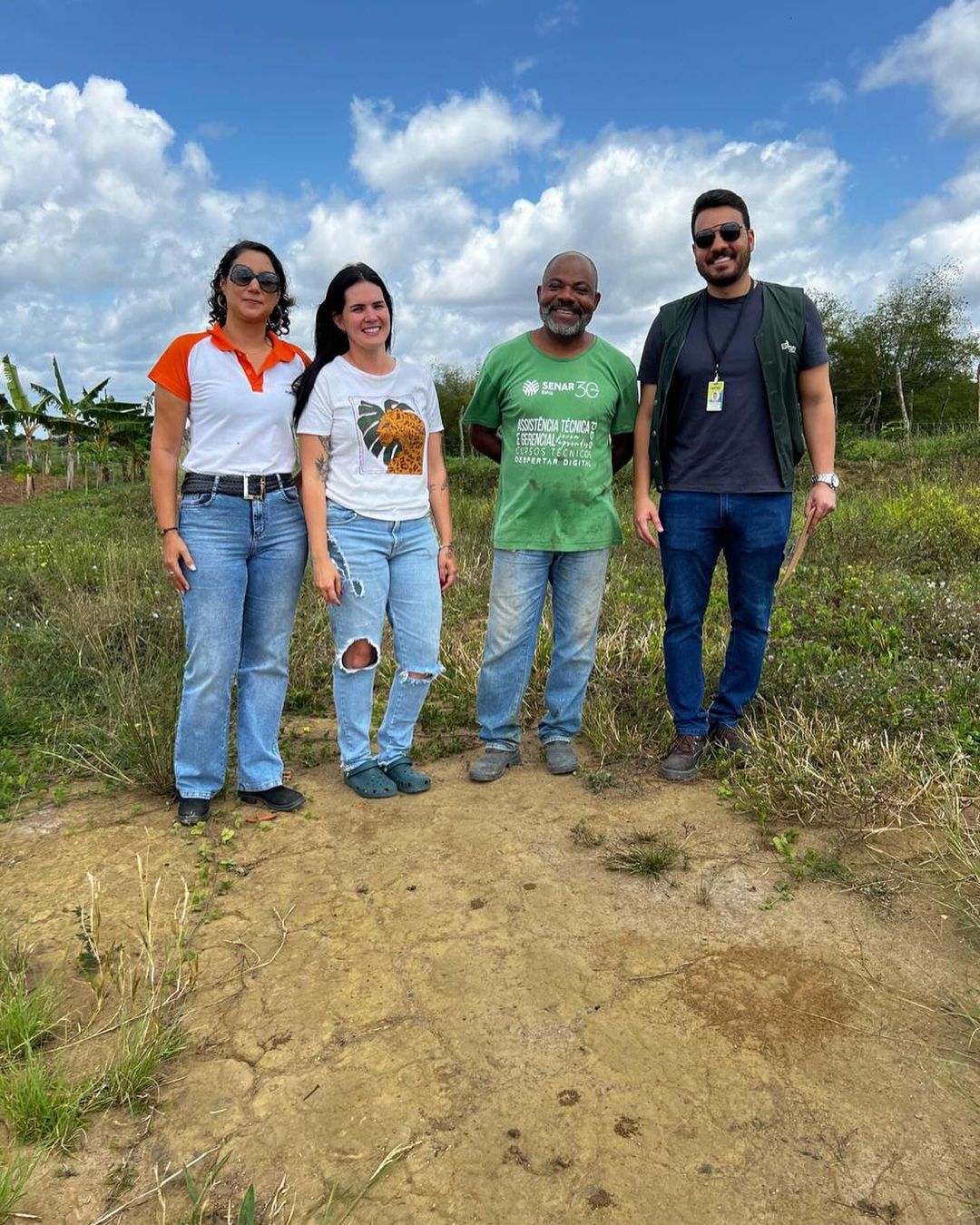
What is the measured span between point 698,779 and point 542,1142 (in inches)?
81.6

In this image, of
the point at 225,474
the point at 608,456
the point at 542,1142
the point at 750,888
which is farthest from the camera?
the point at 608,456

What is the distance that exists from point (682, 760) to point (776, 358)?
68.7 inches

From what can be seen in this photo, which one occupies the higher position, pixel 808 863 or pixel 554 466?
pixel 554 466

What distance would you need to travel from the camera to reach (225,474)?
3.22m

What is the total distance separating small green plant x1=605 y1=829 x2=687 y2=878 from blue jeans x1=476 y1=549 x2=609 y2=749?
2.87 feet

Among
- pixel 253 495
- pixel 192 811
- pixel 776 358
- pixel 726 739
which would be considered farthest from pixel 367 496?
pixel 726 739

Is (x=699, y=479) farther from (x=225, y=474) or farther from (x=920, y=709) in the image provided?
(x=225, y=474)

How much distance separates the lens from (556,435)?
3.64m

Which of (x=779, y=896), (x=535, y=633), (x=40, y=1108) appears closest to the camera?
(x=40, y=1108)

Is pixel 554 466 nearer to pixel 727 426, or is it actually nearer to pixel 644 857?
pixel 727 426

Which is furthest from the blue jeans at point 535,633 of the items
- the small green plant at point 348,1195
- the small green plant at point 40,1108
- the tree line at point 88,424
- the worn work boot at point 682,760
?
the tree line at point 88,424

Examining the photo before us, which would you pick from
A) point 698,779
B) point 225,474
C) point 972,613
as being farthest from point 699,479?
point 972,613

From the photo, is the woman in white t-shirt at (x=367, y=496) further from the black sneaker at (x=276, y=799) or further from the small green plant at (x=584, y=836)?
the small green plant at (x=584, y=836)

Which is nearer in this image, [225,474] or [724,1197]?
[724,1197]
